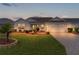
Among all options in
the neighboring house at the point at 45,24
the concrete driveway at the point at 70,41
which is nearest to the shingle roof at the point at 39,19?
the neighboring house at the point at 45,24

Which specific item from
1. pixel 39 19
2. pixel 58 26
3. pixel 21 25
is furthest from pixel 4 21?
pixel 58 26

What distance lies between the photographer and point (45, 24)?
99.5 inches

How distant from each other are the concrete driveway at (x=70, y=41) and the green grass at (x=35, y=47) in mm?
39

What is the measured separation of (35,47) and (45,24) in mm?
225

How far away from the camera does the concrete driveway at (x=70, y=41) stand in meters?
2.51

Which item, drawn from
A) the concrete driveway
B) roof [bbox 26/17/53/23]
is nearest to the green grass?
the concrete driveway

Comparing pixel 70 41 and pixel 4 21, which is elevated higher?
pixel 4 21

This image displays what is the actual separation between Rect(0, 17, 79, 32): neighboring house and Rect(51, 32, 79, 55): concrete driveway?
46 mm

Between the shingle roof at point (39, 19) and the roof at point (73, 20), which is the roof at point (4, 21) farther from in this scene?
the roof at point (73, 20)

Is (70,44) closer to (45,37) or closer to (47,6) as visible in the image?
(45,37)

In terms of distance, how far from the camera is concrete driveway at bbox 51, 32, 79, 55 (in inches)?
98.7

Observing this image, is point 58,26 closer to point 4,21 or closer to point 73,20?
point 73,20
